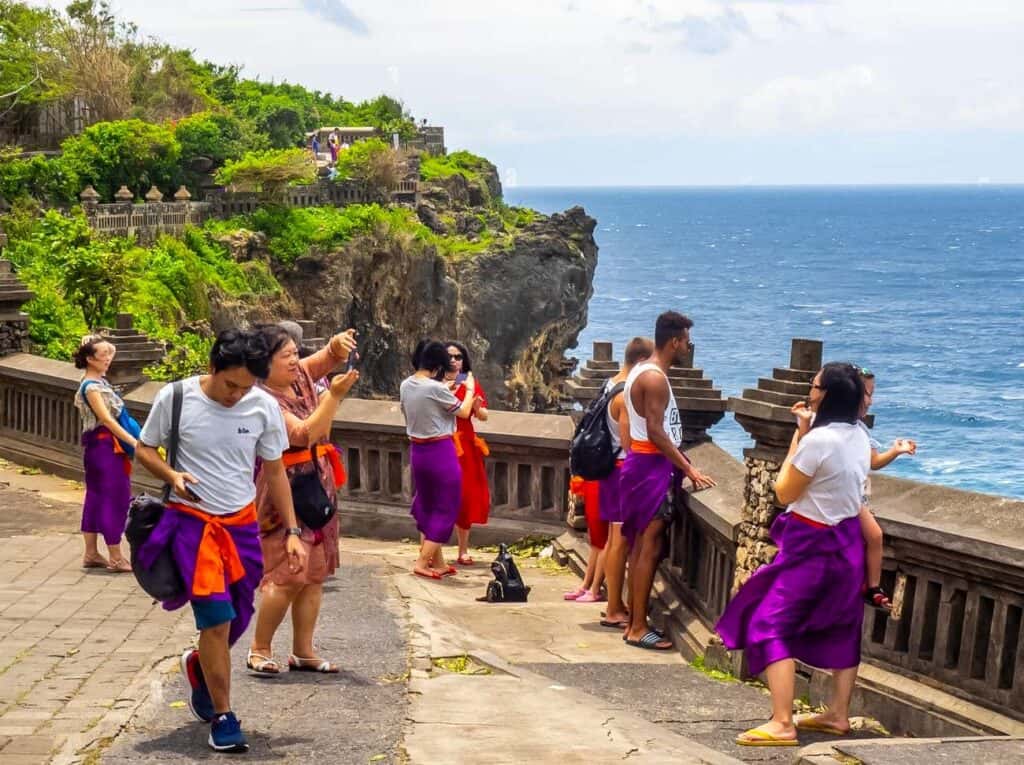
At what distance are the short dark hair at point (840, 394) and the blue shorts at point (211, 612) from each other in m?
2.67

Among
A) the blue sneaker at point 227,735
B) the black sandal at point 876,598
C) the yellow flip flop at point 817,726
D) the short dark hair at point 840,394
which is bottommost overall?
the yellow flip flop at point 817,726

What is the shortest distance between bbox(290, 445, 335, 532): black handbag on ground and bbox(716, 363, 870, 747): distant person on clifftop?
6.78 feet

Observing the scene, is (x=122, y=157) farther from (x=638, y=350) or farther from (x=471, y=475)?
(x=638, y=350)

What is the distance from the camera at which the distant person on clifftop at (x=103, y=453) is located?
10.1m

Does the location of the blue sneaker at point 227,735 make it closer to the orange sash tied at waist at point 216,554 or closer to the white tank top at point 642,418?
the orange sash tied at waist at point 216,554

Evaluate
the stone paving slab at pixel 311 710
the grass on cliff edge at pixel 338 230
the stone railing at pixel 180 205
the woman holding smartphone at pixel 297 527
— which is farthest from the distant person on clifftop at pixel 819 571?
the grass on cliff edge at pixel 338 230

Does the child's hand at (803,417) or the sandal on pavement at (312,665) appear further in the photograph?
the sandal on pavement at (312,665)

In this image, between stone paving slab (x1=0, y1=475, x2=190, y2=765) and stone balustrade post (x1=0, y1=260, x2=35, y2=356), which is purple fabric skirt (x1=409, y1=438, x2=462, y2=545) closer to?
stone paving slab (x1=0, y1=475, x2=190, y2=765)

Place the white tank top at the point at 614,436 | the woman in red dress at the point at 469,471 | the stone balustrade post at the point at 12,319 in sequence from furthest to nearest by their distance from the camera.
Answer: the stone balustrade post at the point at 12,319, the woman in red dress at the point at 469,471, the white tank top at the point at 614,436

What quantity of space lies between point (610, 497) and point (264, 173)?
63618 millimetres

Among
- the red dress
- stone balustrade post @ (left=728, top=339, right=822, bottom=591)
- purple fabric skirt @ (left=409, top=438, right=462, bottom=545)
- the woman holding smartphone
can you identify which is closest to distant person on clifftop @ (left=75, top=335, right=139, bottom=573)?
purple fabric skirt @ (left=409, top=438, right=462, bottom=545)

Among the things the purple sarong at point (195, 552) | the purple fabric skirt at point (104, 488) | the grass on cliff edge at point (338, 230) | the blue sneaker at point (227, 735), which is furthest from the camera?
the grass on cliff edge at point (338, 230)

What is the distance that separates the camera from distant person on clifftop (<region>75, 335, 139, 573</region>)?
10078mm

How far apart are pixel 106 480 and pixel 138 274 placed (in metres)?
44.4
